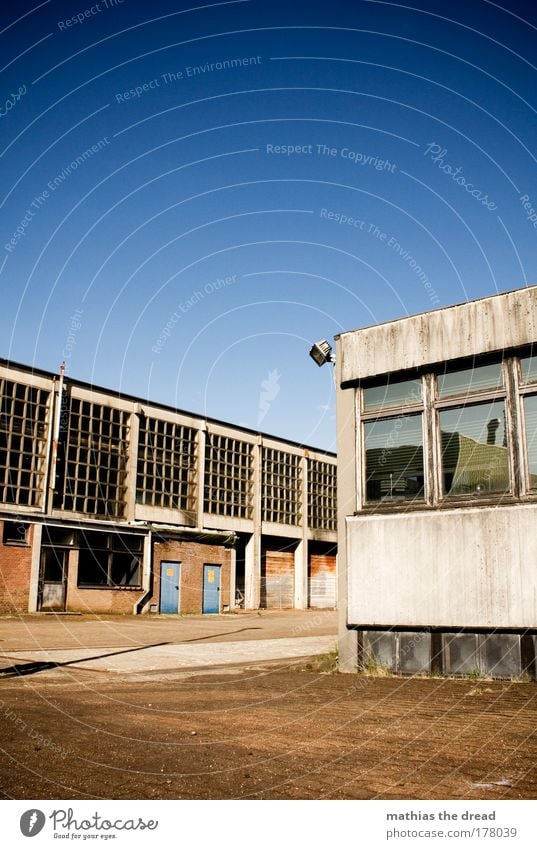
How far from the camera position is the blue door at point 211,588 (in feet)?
122

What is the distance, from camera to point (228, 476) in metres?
41.8

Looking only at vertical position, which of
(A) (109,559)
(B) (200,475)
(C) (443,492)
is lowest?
(A) (109,559)

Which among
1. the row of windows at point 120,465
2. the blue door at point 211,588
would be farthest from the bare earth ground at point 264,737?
the blue door at point 211,588

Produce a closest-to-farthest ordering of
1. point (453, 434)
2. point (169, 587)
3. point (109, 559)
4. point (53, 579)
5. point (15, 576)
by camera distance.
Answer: point (453, 434) → point (15, 576) → point (53, 579) → point (109, 559) → point (169, 587)

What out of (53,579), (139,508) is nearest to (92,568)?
(53,579)

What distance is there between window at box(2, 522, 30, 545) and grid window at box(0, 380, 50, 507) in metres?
1.09

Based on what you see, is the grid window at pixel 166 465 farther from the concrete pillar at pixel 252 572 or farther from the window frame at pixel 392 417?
the window frame at pixel 392 417

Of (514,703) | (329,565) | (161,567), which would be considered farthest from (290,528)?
(514,703)

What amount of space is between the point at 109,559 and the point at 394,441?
23.7 metres

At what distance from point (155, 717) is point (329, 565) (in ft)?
139

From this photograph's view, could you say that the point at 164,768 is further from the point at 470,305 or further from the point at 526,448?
the point at 470,305

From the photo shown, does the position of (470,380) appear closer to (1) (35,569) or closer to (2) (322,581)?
(1) (35,569)

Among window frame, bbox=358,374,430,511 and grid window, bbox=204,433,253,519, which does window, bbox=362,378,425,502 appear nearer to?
window frame, bbox=358,374,430,511

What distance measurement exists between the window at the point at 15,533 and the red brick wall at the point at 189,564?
7116 mm
